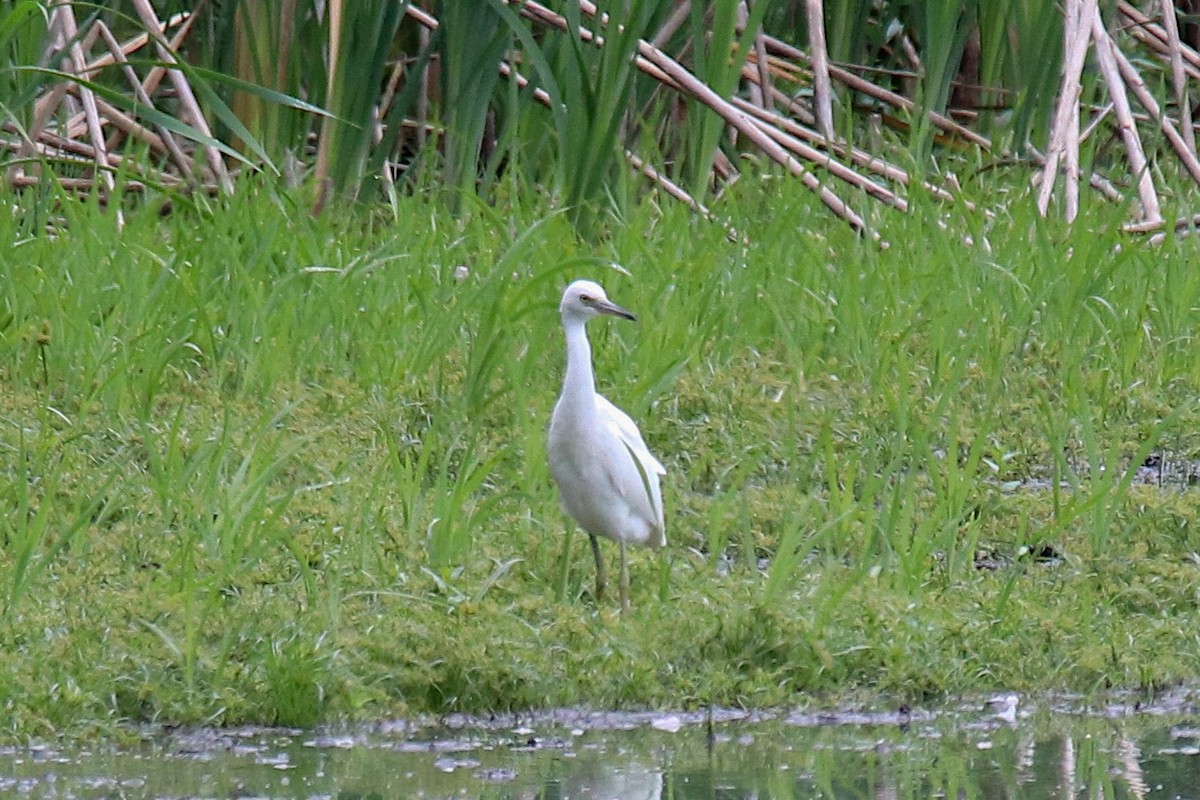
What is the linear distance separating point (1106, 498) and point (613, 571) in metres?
1.23

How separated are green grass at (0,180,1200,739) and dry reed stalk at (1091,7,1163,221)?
8.4 inches

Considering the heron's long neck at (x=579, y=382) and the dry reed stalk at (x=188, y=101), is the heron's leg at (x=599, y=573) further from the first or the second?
the dry reed stalk at (x=188, y=101)

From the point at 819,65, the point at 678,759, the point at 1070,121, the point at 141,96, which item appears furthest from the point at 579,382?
the point at 819,65

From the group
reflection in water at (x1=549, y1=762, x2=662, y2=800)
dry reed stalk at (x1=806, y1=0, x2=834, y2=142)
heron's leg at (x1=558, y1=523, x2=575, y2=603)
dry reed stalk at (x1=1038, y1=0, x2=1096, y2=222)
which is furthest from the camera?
dry reed stalk at (x1=806, y1=0, x2=834, y2=142)

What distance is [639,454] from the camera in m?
4.79

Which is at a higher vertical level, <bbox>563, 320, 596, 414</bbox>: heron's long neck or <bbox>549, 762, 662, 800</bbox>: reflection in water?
<bbox>563, 320, 596, 414</bbox>: heron's long neck

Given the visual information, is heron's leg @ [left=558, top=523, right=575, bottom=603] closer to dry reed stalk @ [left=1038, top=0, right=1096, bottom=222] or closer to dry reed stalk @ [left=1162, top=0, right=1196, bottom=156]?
dry reed stalk @ [left=1038, top=0, right=1096, bottom=222]

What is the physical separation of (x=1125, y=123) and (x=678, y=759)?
14.2ft

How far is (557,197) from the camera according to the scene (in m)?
7.39

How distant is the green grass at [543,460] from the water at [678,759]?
0.09 metres

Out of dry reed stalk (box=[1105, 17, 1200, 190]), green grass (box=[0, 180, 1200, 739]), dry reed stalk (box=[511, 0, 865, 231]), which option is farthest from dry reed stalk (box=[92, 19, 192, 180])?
dry reed stalk (box=[1105, 17, 1200, 190])

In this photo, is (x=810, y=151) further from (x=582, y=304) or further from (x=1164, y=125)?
(x=582, y=304)

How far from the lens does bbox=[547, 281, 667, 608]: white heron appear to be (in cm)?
462

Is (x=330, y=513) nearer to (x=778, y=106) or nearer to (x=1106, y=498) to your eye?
(x=1106, y=498)
